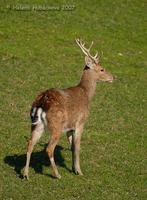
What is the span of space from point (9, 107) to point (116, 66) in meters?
5.89

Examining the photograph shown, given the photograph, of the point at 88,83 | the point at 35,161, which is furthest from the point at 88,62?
the point at 35,161

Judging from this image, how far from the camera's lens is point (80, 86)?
11.4 meters

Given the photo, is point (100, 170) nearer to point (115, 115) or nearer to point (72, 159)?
point (72, 159)

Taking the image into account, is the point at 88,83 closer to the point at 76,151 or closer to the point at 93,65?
the point at 93,65

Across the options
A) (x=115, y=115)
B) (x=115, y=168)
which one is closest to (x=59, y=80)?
(x=115, y=115)

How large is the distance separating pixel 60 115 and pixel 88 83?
207cm

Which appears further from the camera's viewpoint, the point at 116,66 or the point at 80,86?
the point at 116,66

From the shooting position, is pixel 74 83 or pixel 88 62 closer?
pixel 88 62

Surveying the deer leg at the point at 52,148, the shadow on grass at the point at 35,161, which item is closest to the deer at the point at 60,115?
the deer leg at the point at 52,148

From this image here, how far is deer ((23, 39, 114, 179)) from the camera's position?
953 cm

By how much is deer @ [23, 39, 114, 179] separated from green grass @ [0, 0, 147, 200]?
0.42 metres

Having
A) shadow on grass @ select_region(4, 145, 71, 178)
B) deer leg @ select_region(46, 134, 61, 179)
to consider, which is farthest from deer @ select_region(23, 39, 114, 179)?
shadow on grass @ select_region(4, 145, 71, 178)

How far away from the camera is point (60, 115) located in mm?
9672

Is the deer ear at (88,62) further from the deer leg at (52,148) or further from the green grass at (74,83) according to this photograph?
the deer leg at (52,148)
